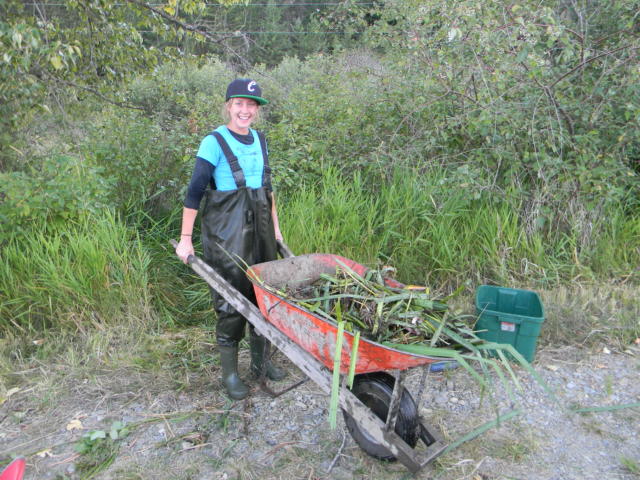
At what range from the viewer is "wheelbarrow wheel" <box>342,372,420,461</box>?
2.50 m

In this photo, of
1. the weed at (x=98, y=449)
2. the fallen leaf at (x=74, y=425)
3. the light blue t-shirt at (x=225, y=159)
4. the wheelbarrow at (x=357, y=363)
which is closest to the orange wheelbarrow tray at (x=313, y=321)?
the wheelbarrow at (x=357, y=363)

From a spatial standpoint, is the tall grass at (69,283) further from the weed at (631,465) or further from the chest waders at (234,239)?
the weed at (631,465)

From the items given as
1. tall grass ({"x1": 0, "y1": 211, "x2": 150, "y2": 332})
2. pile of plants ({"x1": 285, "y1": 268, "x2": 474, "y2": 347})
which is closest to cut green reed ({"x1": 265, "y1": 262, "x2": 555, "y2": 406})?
pile of plants ({"x1": 285, "y1": 268, "x2": 474, "y2": 347})

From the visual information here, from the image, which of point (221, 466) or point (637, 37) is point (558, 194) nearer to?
point (637, 37)

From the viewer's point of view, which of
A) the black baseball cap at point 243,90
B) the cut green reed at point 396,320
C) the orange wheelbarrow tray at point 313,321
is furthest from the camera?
the black baseball cap at point 243,90

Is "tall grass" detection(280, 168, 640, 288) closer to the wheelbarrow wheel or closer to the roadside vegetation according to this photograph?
the roadside vegetation

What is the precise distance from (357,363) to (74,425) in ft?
6.49

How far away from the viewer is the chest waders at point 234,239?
3.05 metres

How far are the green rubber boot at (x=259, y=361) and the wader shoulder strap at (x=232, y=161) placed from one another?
46.0 inches

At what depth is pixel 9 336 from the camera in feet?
Result: 12.9

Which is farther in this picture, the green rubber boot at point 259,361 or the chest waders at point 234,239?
the green rubber boot at point 259,361

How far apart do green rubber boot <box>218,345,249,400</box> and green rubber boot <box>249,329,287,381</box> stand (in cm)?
19

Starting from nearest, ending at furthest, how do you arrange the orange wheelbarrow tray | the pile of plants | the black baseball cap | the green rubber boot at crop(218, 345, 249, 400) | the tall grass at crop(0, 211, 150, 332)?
the orange wheelbarrow tray < the pile of plants < the black baseball cap < the green rubber boot at crop(218, 345, 249, 400) < the tall grass at crop(0, 211, 150, 332)

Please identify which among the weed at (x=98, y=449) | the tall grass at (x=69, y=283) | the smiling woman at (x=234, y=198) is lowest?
the weed at (x=98, y=449)
